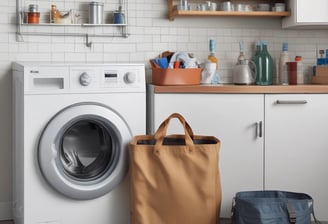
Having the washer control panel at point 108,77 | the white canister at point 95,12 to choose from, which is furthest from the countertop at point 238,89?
the white canister at point 95,12

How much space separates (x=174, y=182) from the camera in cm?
288

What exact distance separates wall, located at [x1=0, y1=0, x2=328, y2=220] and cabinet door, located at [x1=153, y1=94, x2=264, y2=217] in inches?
23.6

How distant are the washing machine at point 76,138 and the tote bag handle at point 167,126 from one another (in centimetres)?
18

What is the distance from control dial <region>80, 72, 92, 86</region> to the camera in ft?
9.77

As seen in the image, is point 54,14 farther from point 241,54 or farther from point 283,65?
point 283,65

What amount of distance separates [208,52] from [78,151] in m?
1.25

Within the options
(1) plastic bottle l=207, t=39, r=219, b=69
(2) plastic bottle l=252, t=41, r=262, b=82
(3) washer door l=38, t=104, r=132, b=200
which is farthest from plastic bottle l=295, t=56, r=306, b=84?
(3) washer door l=38, t=104, r=132, b=200

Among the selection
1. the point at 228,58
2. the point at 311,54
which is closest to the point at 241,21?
the point at 228,58

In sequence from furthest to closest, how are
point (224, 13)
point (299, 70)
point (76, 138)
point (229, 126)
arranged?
point (299, 70) < point (224, 13) < point (229, 126) < point (76, 138)

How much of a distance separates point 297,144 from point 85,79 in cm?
136

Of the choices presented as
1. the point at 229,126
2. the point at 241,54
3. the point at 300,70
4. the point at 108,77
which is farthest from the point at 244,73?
the point at 108,77

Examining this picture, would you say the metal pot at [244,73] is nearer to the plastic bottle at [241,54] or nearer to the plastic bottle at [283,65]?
the plastic bottle at [241,54]

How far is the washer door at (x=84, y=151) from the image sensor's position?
9.51 feet

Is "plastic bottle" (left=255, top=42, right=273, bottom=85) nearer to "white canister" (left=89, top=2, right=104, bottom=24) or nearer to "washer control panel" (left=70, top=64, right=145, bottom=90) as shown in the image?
"washer control panel" (left=70, top=64, right=145, bottom=90)
